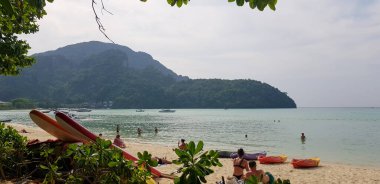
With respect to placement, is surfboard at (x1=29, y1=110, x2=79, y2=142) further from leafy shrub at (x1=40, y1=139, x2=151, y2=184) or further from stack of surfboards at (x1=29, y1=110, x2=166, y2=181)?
leafy shrub at (x1=40, y1=139, x2=151, y2=184)

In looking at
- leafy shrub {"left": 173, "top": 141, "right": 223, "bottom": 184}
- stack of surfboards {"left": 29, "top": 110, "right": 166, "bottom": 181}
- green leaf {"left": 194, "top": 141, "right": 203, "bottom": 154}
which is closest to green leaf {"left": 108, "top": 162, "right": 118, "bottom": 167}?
leafy shrub {"left": 173, "top": 141, "right": 223, "bottom": 184}

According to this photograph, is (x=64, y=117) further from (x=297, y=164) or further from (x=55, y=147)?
(x=297, y=164)

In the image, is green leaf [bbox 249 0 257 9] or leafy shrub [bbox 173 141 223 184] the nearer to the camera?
green leaf [bbox 249 0 257 9]

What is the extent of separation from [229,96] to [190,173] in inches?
7587

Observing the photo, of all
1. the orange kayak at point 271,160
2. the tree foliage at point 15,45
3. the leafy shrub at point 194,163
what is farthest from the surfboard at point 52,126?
the orange kayak at point 271,160

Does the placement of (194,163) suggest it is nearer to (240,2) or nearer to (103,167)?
(240,2)

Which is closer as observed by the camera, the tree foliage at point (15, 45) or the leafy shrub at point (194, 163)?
the leafy shrub at point (194, 163)

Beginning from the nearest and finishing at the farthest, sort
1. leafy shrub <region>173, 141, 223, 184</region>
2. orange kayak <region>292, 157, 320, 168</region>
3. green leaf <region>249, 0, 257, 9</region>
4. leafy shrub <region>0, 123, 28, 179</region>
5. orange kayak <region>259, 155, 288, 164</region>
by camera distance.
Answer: green leaf <region>249, 0, 257, 9</region> < leafy shrub <region>173, 141, 223, 184</region> < leafy shrub <region>0, 123, 28, 179</region> < orange kayak <region>292, 157, 320, 168</region> < orange kayak <region>259, 155, 288, 164</region>

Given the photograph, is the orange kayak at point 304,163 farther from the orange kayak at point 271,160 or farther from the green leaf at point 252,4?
the green leaf at point 252,4

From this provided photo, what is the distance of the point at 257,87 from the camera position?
19038 centimetres

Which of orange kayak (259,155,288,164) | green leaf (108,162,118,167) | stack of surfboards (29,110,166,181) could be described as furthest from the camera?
orange kayak (259,155,288,164)

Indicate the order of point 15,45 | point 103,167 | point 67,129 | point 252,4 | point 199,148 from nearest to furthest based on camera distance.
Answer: point 252,4 → point 199,148 → point 103,167 → point 67,129 → point 15,45

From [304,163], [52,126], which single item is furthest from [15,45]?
[304,163]

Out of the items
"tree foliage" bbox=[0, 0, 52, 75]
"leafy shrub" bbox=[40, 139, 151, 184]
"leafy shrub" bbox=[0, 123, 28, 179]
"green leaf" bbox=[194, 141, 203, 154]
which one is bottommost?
"leafy shrub" bbox=[0, 123, 28, 179]
